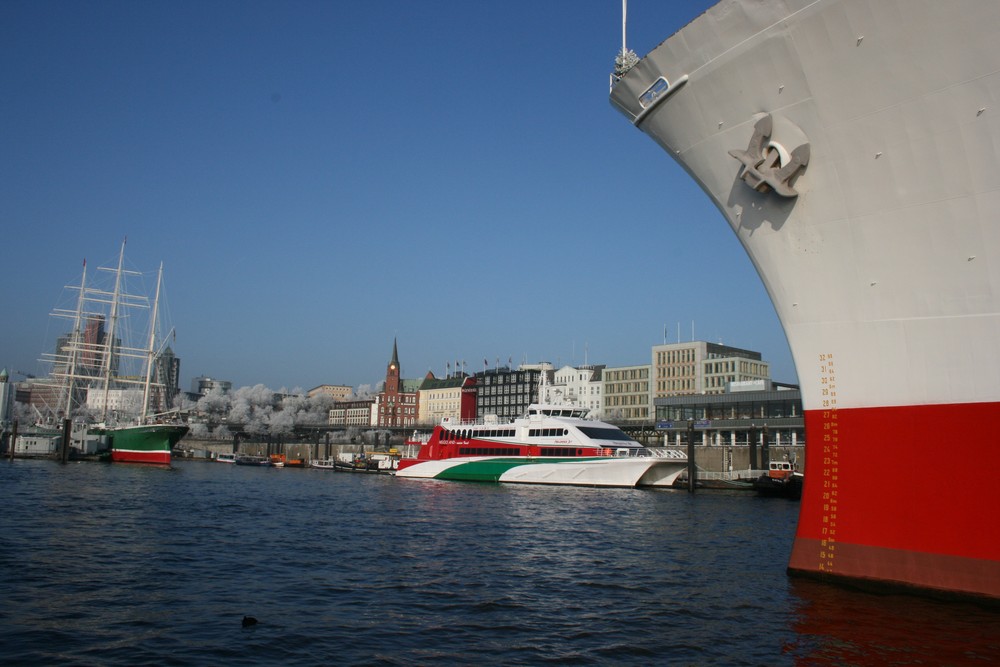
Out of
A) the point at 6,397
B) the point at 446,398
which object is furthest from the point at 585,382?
the point at 6,397

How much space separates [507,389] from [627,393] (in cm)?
2072

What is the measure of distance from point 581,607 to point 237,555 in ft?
27.2

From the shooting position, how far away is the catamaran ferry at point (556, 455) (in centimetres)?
4050

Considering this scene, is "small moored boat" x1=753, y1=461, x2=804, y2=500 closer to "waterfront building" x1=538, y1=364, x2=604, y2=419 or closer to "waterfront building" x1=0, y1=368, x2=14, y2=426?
"waterfront building" x1=538, y1=364, x2=604, y2=419

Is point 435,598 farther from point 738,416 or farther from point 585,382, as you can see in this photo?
point 585,382

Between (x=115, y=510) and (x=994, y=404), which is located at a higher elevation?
(x=994, y=404)

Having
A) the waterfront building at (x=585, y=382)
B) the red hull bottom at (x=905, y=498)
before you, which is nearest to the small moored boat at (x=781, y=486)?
the red hull bottom at (x=905, y=498)

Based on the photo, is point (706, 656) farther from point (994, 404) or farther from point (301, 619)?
point (301, 619)

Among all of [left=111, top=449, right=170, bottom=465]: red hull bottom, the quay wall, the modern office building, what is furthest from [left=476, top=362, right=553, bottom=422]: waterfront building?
[left=111, top=449, right=170, bottom=465]: red hull bottom

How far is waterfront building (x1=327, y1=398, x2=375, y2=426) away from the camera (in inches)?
5714

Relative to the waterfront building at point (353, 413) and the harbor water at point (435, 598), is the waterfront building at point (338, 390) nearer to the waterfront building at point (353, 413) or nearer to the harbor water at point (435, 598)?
the waterfront building at point (353, 413)

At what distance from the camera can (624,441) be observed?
43.1 meters

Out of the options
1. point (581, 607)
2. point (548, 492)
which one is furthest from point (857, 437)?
point (548, 492)

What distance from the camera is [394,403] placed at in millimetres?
138125
